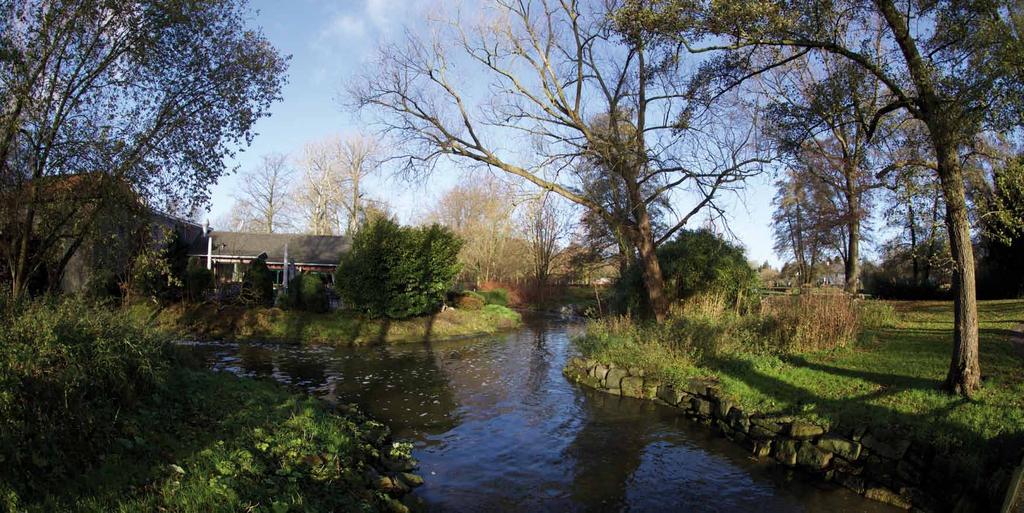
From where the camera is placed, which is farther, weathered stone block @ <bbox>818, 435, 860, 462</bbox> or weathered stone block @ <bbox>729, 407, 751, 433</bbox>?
weathered stone block @ <bbox>729, 407, 751, 433</bbox>

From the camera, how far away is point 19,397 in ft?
15.8

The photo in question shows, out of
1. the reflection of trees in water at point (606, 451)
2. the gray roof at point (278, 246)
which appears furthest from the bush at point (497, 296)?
the reflection of trees in water at point (606, 451)

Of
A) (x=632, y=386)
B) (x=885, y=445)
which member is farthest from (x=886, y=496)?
(x=632, y=386)

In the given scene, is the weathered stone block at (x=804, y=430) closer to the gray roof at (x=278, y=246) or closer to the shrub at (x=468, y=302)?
the shrub at (x=468, y=302)

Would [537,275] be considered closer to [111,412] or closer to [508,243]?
[508,243]

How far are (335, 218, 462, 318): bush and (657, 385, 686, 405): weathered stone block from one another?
1212 centimetres

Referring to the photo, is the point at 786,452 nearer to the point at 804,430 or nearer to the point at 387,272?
the point at 804,430

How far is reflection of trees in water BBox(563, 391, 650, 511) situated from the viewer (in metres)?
6.96

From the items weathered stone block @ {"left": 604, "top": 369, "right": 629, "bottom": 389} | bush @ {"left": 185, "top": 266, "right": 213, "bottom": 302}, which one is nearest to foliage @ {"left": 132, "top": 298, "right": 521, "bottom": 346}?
bush @ {"left": 185, "top": 266, "right": 213, "bottom": 302}

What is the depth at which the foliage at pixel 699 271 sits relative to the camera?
17.2m

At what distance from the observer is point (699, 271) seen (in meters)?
17.3

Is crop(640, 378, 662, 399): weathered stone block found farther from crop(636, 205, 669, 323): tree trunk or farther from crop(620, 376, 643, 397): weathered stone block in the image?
crop(636, 205, 669, 323): tree trunk

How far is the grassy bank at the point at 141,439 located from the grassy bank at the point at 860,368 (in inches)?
238

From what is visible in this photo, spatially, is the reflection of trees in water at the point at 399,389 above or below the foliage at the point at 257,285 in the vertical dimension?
below
